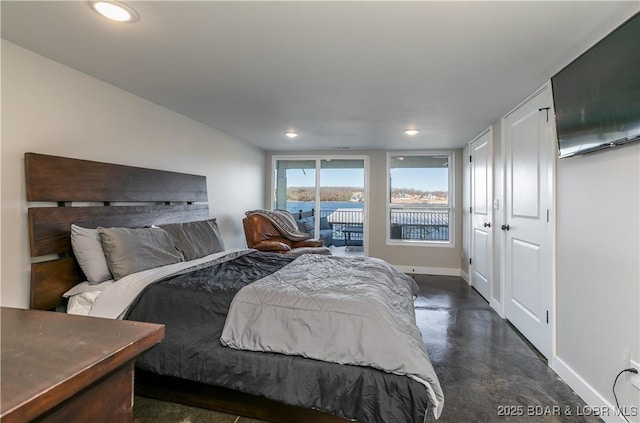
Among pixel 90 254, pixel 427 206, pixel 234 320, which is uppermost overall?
pixel 427 206

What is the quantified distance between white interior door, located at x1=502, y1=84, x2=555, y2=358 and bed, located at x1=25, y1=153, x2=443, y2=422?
1.13 meters

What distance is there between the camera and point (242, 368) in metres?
1.71

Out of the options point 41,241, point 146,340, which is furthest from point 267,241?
point 146,340

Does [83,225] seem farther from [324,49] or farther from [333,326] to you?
[324,49]

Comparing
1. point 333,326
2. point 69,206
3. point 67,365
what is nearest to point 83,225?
point 69,206

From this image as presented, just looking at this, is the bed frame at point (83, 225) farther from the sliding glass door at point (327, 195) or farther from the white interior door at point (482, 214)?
the sliding glass door at point (327, 195)

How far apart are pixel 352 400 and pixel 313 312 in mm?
467

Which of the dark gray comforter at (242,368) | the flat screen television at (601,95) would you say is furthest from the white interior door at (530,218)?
the dark gray comforter at (242,368)

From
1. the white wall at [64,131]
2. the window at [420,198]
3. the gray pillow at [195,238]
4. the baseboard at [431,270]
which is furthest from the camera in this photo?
the window at [420,198]

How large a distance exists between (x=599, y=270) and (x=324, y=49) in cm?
211

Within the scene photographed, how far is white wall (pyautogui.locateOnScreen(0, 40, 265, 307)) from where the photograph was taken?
1.86 meters

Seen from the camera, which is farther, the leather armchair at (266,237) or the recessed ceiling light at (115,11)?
the leather armchair at (266,237)

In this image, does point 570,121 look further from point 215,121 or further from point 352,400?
point 215,121

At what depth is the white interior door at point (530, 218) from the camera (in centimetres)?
247
